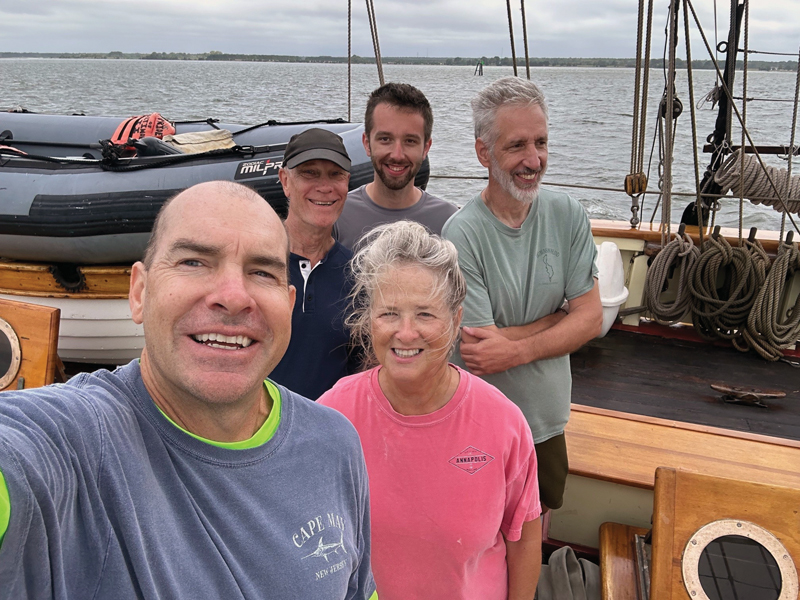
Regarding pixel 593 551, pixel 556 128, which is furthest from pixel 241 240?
pixel 556 128

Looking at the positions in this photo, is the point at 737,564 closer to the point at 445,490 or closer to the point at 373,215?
the point at 445,490

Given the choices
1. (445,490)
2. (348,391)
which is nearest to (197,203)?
(348,391)

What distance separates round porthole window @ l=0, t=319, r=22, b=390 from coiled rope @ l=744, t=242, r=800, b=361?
3.69 meters

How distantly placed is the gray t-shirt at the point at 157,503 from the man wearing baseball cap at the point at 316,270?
680 mm

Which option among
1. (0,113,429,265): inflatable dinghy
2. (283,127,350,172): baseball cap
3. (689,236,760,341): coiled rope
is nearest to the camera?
(283,127,350,172): baseball cap

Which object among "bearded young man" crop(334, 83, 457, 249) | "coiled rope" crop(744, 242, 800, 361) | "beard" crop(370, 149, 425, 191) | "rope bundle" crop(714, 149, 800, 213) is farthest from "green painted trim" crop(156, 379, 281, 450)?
"rope bundle" crop(714, 149, 800, 213)

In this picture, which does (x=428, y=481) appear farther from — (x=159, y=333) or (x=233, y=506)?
(x=159, y=333)

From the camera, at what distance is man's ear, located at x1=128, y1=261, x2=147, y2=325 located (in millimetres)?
826

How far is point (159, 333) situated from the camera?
75cm

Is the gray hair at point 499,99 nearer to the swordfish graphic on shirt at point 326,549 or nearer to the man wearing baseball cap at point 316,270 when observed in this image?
the man wearing baseball cap at point 316,270

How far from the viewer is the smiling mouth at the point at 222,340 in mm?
759

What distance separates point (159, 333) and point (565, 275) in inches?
45.1

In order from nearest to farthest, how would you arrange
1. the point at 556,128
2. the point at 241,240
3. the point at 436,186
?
the point at 241,240 → the point at 436,186 → the point at 556,128

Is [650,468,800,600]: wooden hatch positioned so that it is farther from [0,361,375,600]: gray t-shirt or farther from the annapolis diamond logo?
[0,361,375,600]: gray t-shirt
